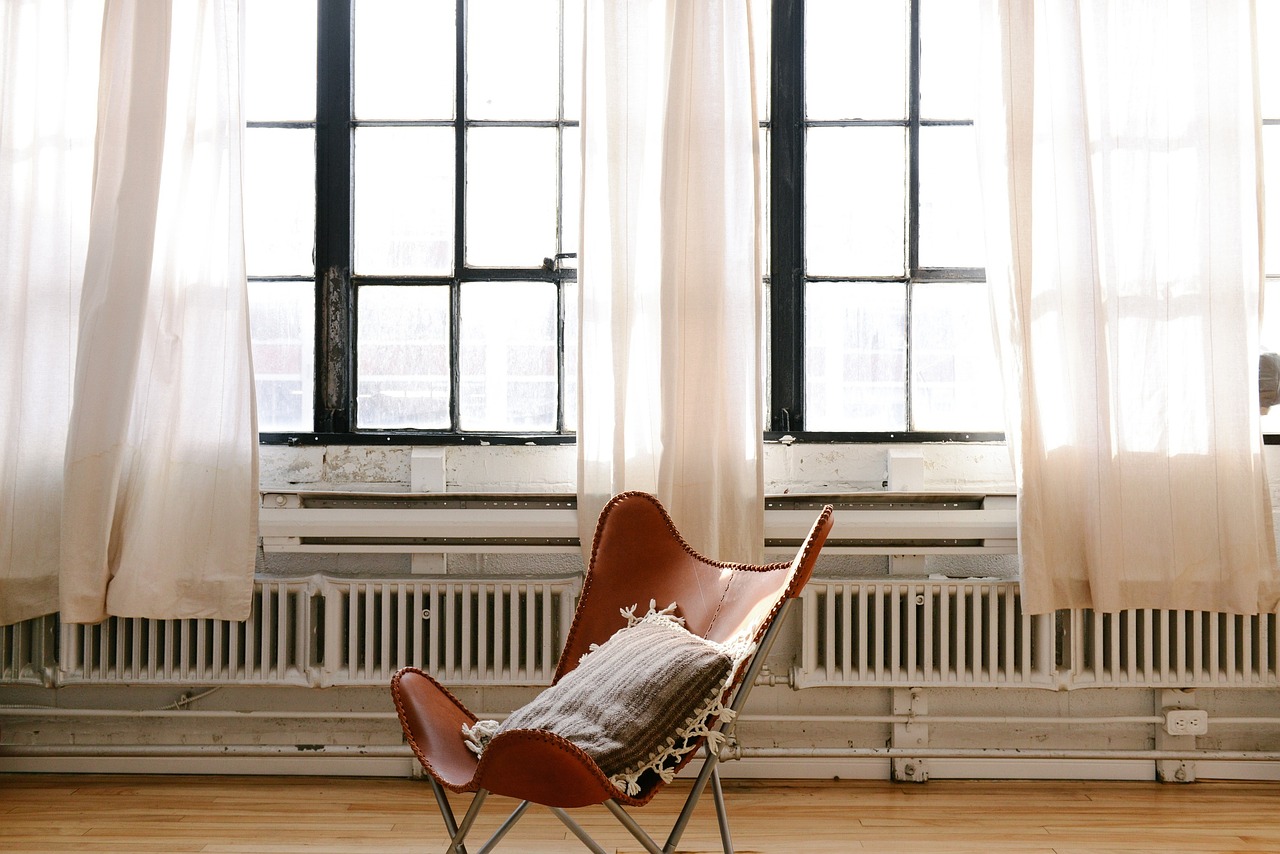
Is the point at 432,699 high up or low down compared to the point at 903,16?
down

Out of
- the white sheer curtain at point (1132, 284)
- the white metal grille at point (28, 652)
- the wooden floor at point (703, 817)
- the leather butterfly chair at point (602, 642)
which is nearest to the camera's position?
the leather butterfly chair at point (602, 642)

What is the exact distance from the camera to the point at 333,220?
2.79m

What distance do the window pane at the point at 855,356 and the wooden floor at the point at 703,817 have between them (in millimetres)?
1049

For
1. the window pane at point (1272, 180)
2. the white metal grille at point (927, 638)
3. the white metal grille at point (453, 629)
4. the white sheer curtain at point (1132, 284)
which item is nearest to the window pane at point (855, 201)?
the white sheer curtain at point (1132, 284)

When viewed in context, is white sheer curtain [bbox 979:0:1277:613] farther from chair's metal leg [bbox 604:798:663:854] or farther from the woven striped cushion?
chair's metal leg [bbox 604:798:663:854]

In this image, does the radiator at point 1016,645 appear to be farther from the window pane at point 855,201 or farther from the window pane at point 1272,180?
the window pane at point 1272,180

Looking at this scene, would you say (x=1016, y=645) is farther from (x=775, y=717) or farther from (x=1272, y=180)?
(x=1272, y=180)

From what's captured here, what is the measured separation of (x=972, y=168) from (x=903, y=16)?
499 millimetres

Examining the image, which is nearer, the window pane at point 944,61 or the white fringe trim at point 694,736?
the white fringe trim at point 694,736

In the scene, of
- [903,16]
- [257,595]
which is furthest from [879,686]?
[903,16]

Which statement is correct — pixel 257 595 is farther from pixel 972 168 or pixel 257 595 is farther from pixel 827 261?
pixel 972 168

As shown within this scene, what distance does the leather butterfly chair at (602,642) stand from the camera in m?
1.42

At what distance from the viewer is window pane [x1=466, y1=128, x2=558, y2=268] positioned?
2795 mm

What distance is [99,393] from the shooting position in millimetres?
2443
